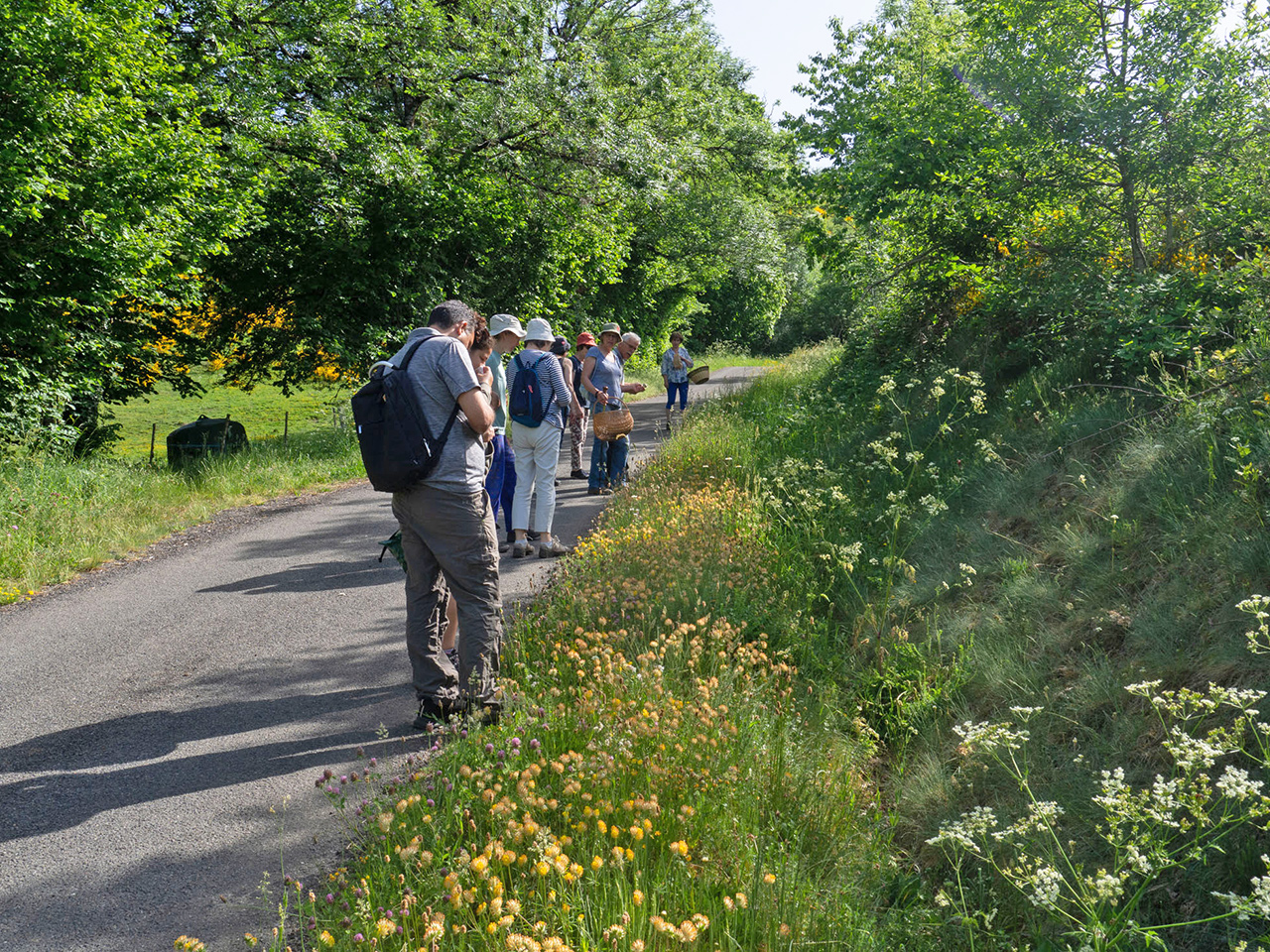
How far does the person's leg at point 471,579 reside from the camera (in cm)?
429

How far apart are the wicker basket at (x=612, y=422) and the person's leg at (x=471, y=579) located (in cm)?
536

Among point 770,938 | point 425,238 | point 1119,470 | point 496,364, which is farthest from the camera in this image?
point 425,238

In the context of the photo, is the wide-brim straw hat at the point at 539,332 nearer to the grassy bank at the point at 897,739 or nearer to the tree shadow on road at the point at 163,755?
the grassy bank at the point at 897,739

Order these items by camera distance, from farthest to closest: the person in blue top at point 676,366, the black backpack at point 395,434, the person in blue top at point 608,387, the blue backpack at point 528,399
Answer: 1. the person in blue top at point 676,366
2. the person in blue top at point 608,387
3. the blue backpack at point 528,399
4. the black backpack at point 395,434

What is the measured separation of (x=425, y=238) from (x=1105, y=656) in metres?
16.6

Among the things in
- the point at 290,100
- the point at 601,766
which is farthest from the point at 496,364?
the point at 290,100

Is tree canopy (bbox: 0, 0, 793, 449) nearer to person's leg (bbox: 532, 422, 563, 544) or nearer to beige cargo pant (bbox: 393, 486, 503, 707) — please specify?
person's leg (bbox: 532, 422, 563, 544)

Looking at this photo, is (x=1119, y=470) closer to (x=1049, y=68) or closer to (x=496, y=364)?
(x=1049, y=68)

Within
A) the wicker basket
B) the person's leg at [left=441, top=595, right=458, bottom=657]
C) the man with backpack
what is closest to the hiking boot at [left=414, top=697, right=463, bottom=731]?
the man with backpack

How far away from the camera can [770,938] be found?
103 inches

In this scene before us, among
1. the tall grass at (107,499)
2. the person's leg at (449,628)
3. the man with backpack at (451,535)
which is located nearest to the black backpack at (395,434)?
the man with backpack at (451,535)

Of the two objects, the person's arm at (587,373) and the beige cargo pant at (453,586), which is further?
the person's arm at (587,373)

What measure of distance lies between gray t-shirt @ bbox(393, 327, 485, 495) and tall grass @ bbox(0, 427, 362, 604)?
4.93m

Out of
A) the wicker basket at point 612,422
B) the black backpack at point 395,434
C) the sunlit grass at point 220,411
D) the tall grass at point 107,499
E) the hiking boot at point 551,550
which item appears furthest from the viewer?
the sunlit grass at point 220,411
